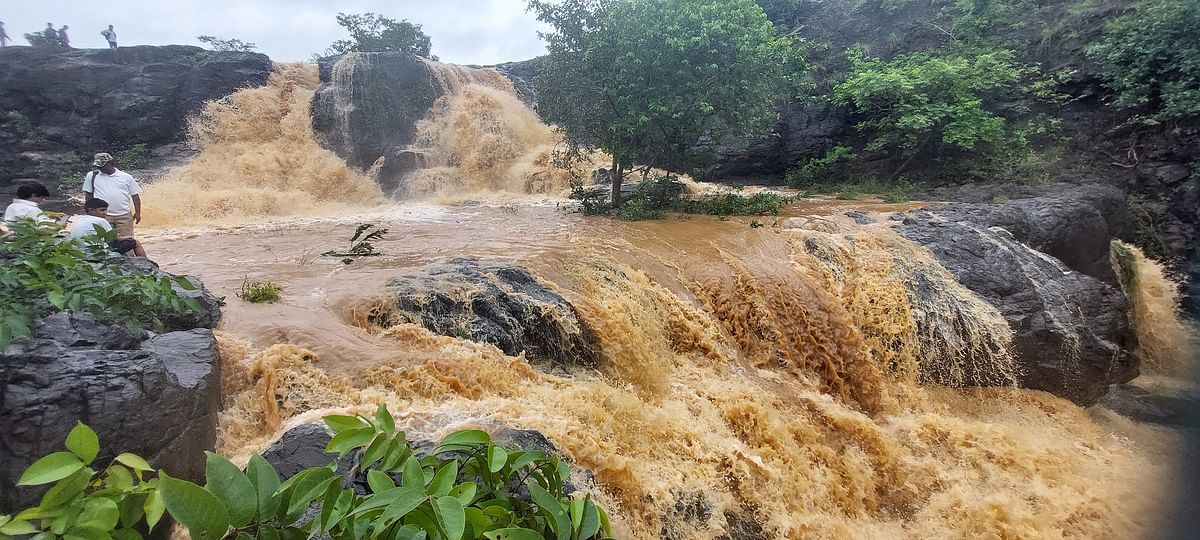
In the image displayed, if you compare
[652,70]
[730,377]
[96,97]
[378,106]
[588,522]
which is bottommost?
[730,377]

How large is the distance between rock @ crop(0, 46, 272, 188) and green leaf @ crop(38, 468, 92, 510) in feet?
53.0

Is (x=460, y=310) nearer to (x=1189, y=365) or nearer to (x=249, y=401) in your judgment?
(x=249, y=401)

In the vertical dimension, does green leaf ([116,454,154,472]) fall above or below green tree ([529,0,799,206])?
below

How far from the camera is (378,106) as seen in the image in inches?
567

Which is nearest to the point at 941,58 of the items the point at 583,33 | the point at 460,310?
the point at 583,33

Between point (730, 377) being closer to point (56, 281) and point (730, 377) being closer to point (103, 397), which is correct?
point (103, 397)

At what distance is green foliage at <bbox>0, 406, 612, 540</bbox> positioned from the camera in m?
0.84

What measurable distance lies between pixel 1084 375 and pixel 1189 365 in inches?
266

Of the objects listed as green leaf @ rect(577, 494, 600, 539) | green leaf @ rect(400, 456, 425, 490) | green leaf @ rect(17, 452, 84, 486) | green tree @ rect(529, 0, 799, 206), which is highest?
green tree @ rect(529, 0, 799, 206)

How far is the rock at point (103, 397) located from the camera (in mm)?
2574

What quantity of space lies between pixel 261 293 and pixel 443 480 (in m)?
4.66

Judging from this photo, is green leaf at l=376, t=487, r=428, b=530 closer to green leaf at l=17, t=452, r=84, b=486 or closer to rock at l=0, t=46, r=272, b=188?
green leaf at l=17, t=452, r=84, b=486

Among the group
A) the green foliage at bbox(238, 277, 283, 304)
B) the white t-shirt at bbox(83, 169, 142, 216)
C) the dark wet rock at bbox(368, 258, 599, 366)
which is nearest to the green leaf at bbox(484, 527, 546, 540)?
the dark wet rock at bbox(368, 258, 599, 366)

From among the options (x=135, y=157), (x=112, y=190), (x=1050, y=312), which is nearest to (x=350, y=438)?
(x=112, y=190)
